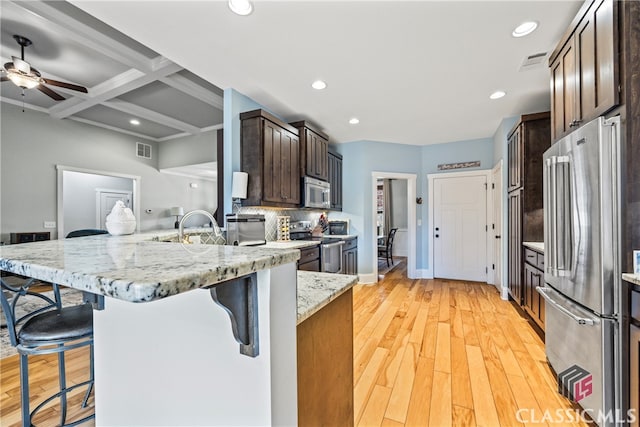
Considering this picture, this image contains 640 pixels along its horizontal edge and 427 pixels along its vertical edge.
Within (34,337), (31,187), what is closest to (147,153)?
(31,187)

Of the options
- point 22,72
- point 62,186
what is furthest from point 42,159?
point 22,72

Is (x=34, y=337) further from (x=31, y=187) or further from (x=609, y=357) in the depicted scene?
(x=31, y=187)

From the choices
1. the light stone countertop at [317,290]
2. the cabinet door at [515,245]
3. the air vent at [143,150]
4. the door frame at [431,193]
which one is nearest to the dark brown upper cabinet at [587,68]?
the cabinet door at [515,245]

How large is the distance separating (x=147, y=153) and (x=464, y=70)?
6813 millimetres

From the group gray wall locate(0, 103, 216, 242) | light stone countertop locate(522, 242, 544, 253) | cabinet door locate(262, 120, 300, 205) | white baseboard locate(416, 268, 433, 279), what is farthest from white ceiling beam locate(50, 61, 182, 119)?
white baseboard locate(416, 268, 433, 279)

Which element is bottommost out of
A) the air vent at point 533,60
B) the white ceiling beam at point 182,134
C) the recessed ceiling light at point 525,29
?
the recessed ceiling light at point 525,29

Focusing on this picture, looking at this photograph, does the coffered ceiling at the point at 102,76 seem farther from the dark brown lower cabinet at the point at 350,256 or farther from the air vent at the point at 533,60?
the air vent at the point at 533,60

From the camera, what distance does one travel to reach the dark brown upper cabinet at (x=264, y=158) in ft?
10.5

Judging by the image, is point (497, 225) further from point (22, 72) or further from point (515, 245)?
point (22, 72)

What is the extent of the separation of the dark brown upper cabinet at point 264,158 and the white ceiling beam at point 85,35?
1.24 m

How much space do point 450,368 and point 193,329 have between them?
2151 mm

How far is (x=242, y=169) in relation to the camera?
3.29 meters

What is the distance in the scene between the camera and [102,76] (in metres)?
3.70

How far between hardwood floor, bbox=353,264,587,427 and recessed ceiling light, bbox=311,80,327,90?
2711 millimetres
